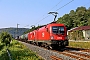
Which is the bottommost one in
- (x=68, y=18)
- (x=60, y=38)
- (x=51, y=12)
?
(x=60, y=38)

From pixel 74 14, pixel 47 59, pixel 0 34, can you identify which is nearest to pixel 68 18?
pixel 74 14

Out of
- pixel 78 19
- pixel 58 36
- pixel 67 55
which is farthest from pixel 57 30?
pixel 78 19

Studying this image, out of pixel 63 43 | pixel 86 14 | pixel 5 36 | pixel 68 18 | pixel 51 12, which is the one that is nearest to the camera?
pixel 63 43

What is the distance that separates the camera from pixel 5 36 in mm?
38250

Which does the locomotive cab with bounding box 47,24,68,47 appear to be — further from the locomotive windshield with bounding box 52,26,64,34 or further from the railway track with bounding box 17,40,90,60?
the railway track with bounding box 17,40,90,60

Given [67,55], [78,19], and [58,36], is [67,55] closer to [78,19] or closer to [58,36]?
[58,36]

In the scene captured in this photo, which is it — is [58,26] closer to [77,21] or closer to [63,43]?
[63,43]

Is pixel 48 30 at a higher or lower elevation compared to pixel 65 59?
higher

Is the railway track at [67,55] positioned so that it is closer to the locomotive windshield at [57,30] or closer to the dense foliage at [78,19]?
the locomotive windshield at [57,30]

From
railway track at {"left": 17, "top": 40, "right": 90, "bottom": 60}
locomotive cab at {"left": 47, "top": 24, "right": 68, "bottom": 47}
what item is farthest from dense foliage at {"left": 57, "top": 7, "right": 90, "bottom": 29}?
railway track at {"left": 17, "top": 40, "right": 90, "bottom": 60}

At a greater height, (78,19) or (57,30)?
(78,19)

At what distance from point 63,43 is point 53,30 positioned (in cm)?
182

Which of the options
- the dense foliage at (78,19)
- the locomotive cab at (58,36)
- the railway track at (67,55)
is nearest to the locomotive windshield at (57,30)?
the locomotive cab at (58,36)

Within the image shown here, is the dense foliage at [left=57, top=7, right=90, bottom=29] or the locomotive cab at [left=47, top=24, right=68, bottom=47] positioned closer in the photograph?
the locomotive cab at [left=47, top=24, right=68, bottom=47]
